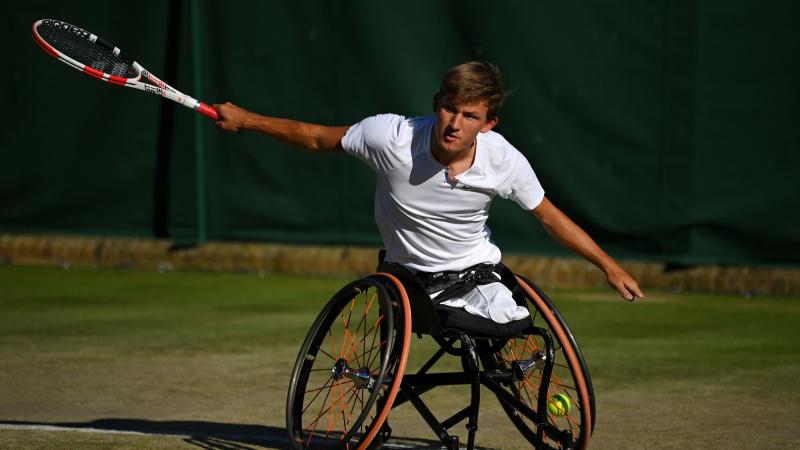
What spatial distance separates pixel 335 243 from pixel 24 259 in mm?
2461

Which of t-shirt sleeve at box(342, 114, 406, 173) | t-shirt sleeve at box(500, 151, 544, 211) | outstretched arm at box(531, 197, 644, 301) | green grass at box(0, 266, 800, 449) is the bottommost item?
green grass at box(0, 266, 800, 449)

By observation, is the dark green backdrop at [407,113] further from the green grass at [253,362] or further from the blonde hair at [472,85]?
the blonde hair at [472,85]

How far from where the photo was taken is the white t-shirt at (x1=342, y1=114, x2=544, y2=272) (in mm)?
4809

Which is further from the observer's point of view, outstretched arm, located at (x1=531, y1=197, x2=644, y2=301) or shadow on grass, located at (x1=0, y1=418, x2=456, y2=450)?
shadow on grass, located at (x1=0, y1=418, x2=456, y2=450)

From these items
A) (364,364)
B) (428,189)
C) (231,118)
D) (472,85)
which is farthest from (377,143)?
(364,364)

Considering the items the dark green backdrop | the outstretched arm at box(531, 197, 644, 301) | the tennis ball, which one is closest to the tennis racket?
the outstretched arm at box(531, 197, 644, 301)

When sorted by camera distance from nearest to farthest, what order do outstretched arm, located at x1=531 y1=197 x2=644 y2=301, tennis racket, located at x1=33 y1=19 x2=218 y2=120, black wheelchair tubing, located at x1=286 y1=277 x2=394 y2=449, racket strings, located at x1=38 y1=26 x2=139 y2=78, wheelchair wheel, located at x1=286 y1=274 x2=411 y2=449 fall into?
wheelchair wheel, located at x1=286 y1=274 x2=411 y2=449 < black wheelchair tubing, located at x1=286 y1=277 x2=394 y2=449 < outstretched arm, located at x1=531 y1=197 x2=644 y2=301 < tennis racket, located at x1=33 y1=19 x2=218 y2=120 < racket strings, located at x1=38 y1=26 x2=139 y2=78

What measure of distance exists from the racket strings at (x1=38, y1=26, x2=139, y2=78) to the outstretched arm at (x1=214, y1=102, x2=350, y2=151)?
76 cm

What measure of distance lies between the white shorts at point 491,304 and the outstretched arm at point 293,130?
61 cm

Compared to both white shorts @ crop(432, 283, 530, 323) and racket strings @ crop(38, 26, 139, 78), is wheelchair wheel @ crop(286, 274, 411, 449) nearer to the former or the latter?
white shorts @ crop(432, 283, 530, 323)

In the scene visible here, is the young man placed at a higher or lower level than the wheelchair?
higher

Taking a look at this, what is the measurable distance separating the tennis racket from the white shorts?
4.26 ft

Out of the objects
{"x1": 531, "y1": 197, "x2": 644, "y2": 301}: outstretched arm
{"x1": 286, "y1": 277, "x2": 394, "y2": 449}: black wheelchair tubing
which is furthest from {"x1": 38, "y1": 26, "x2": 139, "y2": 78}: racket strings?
{"x1": 531, "y1": 197, "x2": 644, "y2": 301}: outstretched arm

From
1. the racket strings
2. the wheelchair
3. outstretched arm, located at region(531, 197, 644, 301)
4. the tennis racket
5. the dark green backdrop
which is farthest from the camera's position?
the dark green backdrop
